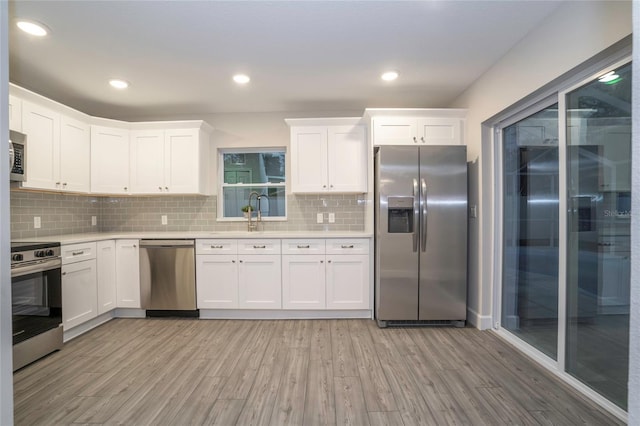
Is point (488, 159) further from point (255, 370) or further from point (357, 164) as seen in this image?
point (255, 370)

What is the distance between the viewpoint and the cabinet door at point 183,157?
3.64m

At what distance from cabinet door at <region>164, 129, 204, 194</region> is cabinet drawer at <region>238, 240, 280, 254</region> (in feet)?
3.28

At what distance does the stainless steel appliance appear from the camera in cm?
229

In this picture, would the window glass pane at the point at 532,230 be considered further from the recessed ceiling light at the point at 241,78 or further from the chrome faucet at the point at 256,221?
the chrome faucet at the point at 256,221

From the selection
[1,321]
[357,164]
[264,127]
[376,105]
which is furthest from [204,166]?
[1,321]

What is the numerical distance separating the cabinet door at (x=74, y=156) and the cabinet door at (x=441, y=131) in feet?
12.5

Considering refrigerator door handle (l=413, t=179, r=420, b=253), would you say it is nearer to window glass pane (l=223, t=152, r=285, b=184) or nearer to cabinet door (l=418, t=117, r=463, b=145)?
cabinet door (l=418, t=117, r=463, b=145)

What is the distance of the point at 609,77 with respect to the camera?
5.97ft

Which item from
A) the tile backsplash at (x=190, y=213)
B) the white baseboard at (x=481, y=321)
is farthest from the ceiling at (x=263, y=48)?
the white baseboard at (x=481, y=321)

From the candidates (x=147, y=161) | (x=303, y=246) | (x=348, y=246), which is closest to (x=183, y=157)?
(x=147, y=161)

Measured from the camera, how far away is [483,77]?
9.64 ft

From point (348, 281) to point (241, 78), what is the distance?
8.00 ft

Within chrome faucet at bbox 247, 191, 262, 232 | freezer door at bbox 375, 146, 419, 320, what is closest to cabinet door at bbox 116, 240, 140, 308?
chrome faucet at bbox 247, 191, 262, 232

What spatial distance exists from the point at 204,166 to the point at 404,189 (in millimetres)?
2547
